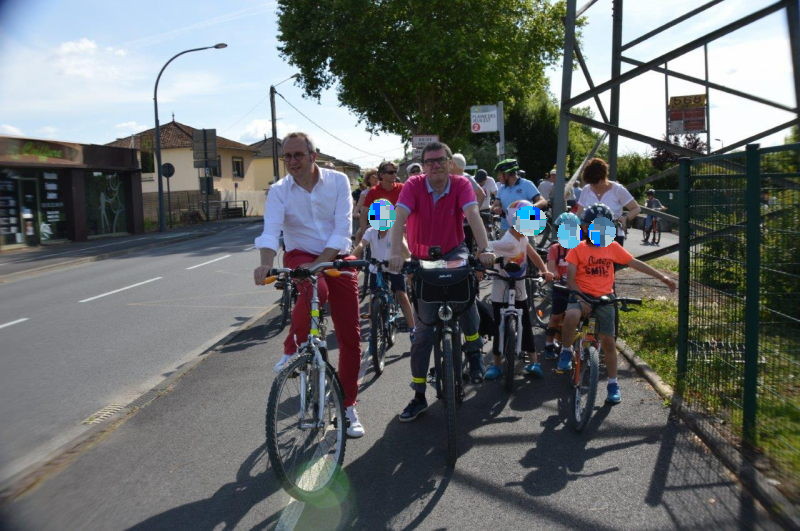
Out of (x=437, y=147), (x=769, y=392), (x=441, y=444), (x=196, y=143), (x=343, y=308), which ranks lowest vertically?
(x=441, y=444)

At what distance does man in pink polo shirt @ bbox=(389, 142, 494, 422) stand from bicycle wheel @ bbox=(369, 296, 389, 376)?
141cm

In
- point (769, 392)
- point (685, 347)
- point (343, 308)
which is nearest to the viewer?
point (769, 392)

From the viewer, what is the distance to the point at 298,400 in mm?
3893

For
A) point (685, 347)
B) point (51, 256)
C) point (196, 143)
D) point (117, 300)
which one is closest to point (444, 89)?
point (196, 143)

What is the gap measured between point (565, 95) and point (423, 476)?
586 centimetres

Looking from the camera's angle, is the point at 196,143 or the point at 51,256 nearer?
the point at 51,256

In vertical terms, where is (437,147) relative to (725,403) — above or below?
above

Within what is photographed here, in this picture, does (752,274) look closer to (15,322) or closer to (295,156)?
(295,156)

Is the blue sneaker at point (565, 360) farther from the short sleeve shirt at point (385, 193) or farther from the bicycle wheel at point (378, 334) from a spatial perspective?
the short sleeve shirt at point (385, 193)

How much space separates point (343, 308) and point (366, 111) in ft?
129

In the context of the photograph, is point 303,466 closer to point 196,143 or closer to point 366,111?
→ point 196,143

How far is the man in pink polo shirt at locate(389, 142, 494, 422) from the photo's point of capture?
4.87 meters

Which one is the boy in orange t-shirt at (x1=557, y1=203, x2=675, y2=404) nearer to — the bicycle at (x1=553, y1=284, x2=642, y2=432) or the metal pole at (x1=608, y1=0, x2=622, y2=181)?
the bicycle at (x1=553, y1=284, x2=642, y2=432)

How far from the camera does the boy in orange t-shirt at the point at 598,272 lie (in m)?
5.16
